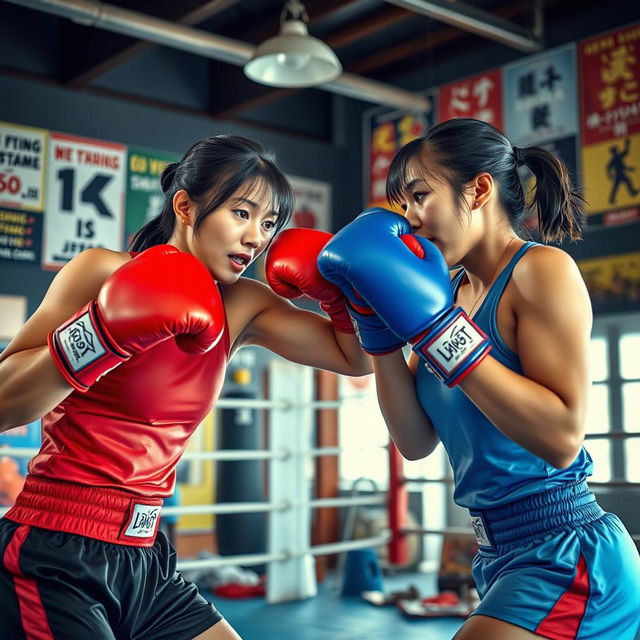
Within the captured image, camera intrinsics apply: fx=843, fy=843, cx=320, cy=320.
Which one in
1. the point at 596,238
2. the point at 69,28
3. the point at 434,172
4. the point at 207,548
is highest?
the point at 69,28

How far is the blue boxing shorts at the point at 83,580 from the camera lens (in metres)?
1.27

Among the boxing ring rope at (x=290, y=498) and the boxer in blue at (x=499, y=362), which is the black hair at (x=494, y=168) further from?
the boxing ring rope at (x=290, y=498)

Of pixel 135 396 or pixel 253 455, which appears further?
pixel 253 455

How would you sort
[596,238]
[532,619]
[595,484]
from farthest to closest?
[596,238], [595,484], [532,619]

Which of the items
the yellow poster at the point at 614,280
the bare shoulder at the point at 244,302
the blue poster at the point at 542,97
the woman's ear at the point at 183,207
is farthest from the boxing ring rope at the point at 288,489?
the woman's ear at the point at 183,207

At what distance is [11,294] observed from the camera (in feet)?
17.1

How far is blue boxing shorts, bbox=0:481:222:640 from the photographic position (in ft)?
4.17

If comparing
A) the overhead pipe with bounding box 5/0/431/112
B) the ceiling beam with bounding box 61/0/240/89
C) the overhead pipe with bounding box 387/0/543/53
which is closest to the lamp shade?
the overhead pipe with bounding box 387/0/543/53

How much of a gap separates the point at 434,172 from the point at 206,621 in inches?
33.9

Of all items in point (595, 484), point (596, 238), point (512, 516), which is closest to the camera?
point (512, 516)

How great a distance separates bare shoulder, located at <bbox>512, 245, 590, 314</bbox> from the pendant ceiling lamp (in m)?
2.75

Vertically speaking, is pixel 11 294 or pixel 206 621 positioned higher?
pixel 11 294

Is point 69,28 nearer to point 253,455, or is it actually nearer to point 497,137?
point 253,455

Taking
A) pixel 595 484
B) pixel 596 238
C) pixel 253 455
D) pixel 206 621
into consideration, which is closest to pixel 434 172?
pixel 206 621
